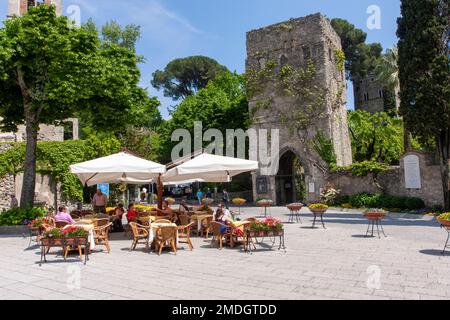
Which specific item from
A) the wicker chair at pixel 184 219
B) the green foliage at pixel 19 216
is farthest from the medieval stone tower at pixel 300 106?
the green foliage at pixel 19 216

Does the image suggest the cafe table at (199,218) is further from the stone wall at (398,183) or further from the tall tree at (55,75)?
the stone wall at (398,183)

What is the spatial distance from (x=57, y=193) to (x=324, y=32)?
20.4m

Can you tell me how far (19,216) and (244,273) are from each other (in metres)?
10.0

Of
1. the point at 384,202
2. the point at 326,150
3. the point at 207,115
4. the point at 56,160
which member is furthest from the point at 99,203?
the point at 207,115

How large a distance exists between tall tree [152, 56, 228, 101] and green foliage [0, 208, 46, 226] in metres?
41.6

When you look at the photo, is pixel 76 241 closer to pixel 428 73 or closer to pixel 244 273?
pixel 244 273

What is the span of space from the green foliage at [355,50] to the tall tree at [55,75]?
1882 inches

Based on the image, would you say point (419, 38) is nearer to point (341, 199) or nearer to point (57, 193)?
point (341, 199)

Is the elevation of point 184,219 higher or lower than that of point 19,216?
lower

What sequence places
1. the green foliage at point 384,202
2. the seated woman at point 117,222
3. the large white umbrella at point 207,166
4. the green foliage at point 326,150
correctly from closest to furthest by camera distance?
1. the large white umbrella at point 207,166
2. the seated woman at point 117,222
3. the green foliage at point 384,202
4. the green foliage at point 326,150

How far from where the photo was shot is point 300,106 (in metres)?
26.4

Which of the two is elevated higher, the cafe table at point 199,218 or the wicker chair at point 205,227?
the cafe table at point 199,218

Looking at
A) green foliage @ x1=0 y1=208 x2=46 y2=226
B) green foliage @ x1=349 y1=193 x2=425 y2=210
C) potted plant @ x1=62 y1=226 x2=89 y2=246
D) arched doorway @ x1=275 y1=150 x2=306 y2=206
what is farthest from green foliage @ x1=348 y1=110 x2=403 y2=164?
potted plant @ x1=62 y1=226 x2=89 y2=246

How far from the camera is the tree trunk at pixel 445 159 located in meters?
18.1
